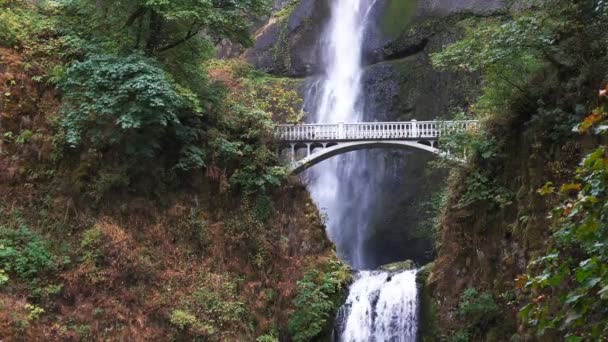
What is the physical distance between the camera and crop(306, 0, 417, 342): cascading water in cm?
1485

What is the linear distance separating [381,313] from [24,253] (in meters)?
9.52

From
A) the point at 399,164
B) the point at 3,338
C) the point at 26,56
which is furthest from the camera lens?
the point at 399,164

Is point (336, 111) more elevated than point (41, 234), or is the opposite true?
point (336, 111)

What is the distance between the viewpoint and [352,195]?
25750 mm

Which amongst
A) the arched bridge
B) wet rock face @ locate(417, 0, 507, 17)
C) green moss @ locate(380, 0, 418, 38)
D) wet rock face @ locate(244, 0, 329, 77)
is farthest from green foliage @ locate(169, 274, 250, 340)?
wet rock face @ locate(417, 0, 507, 17)

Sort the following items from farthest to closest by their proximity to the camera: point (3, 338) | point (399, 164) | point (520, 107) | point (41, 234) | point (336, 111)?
→ point (336, 111) → point (399, 164) → point (41, 234) → point (520, 107) → point (3, 338)

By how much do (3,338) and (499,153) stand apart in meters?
11.0

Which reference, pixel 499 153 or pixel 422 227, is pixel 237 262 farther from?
pixel 422 227

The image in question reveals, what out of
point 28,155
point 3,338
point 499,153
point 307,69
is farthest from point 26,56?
point 307,69

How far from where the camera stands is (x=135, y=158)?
14.2 meters

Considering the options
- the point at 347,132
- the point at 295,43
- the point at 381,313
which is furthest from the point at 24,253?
the point at 295,43

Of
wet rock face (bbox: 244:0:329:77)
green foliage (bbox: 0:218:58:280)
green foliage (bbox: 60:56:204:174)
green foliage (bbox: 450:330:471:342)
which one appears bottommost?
green foliage (bbox: 450:330:471:342)

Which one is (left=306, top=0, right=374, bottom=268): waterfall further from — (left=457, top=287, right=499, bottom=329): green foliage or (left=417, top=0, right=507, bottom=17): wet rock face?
(left=457, top=287, right=499, bottom=329): green foliage

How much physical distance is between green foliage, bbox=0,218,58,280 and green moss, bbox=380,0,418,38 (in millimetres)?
22568
